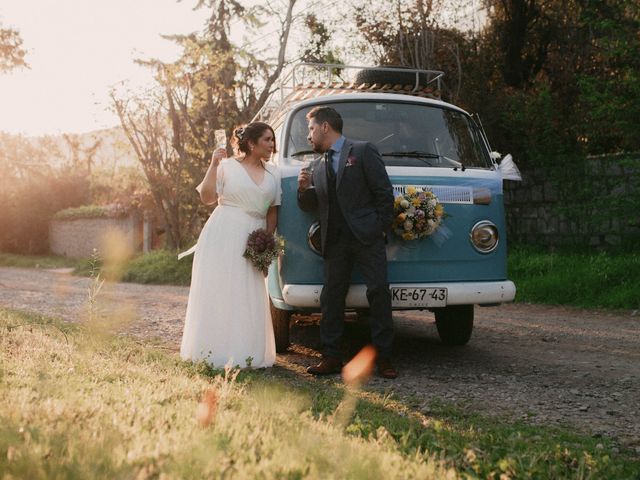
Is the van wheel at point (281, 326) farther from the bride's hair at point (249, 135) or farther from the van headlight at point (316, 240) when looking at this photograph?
the bride's hair at point (249, 135)

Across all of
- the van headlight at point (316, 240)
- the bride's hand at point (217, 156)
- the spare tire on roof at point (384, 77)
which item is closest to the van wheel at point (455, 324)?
the van headlight at point (316, 240)

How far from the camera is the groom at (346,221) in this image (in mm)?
5273

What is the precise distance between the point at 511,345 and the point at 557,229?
7.03m

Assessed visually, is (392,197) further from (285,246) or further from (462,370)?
(462,370)

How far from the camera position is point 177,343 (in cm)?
692

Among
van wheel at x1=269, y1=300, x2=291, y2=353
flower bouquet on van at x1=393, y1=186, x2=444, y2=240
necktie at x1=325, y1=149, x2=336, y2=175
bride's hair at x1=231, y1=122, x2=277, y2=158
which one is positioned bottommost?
van wheel at x1=269, y1=300, x2=291, y2=353

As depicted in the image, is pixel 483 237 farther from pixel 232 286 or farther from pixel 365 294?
pixel 232 286

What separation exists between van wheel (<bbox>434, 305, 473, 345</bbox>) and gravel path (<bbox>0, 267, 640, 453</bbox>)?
0.34ft

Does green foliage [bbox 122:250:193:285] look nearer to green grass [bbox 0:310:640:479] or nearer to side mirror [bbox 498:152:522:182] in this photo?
side mirror [bbox 498:152:522:182]

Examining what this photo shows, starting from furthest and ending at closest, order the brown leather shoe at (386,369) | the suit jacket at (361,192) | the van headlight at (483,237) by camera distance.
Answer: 1. the van headlight at (483,237)
2. the brown leather shoe at (386,369)
3. the suit jacket at (361,192)

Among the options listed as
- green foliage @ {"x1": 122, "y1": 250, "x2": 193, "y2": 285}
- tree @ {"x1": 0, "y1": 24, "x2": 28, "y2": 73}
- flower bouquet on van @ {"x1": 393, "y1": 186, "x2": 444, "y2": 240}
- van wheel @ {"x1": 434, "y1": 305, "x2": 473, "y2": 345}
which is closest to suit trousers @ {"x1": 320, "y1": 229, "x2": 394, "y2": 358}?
flower bouquet on van @ {"x1": 393, "y1": 186, "x2": 444, "y2": 240}

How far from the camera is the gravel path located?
14.9 ft

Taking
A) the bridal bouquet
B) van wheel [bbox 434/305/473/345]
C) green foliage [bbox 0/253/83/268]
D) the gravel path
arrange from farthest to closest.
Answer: green foliage [bbox 0/253/83/268], van wheel [bbox 434/305/473/345], the bridal bouquet, the gravel path

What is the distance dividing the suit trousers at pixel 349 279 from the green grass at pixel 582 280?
539cm
